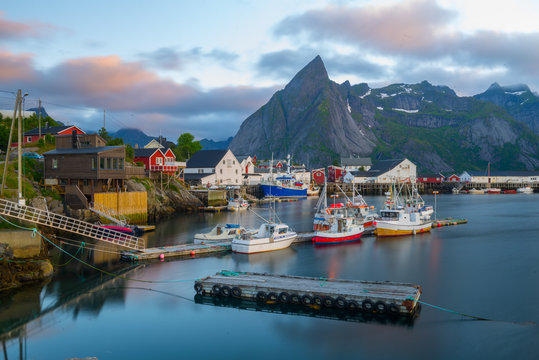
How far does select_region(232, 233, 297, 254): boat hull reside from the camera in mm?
33094

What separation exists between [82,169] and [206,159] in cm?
4860

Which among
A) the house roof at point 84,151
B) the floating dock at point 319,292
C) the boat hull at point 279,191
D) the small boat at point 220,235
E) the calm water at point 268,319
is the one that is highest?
the house roof at point 84,151

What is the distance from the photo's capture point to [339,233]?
128 feet

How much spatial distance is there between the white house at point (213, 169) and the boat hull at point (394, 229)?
47854 millimetres

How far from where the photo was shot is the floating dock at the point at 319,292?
19.6 metres

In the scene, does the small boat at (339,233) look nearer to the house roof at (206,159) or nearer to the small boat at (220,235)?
the small boat at (220,235)

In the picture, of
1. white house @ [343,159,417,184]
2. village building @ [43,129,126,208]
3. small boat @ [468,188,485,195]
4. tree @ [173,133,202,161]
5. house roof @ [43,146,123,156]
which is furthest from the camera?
white house @ [343,159,417,184]

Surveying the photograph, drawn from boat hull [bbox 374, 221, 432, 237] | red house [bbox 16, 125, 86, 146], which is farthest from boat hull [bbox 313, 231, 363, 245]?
red house [bbox 16, 125, 86, 146]

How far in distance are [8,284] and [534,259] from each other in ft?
122

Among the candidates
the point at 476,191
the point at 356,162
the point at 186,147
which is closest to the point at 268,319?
the point at 186,147

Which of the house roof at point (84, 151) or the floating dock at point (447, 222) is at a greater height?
the house roof at point (84, 151)

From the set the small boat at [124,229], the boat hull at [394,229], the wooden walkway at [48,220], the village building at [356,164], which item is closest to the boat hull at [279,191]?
the boat hull at [394,229]

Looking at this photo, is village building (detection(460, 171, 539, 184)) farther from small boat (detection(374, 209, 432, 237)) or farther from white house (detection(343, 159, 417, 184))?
small boat (detection(374, 209, 432, 237))

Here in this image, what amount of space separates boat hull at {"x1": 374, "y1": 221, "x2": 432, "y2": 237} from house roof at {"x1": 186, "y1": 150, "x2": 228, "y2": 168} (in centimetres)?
5106
